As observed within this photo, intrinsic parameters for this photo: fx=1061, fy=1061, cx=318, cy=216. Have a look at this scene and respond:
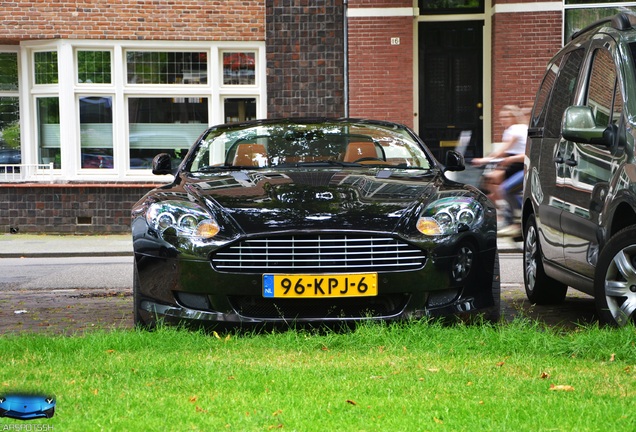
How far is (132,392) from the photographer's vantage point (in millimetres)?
4746

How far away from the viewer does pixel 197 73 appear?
1922 centimetres

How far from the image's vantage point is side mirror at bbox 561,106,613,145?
21.4 ft

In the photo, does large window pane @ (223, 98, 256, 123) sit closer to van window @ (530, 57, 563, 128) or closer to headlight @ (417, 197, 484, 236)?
van window @ (530, 57, 563, 128)

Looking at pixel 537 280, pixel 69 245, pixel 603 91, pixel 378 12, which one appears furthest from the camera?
pixel 378 12

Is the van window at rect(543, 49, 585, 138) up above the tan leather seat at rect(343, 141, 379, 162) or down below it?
above

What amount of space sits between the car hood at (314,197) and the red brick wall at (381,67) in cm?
1134

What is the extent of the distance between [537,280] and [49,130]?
13.1 m

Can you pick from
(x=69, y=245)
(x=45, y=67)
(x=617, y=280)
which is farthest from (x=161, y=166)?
(x=45, y=67)

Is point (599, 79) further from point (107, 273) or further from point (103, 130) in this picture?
point (103, 130)

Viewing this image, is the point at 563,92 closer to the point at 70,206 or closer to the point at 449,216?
the point at 449,216

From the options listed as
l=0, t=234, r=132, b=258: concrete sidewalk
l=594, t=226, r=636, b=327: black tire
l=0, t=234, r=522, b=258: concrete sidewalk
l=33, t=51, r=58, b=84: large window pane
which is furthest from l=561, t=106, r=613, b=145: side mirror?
l=33, t=51, r=58, b=84: large window pane

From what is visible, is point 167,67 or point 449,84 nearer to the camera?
point 167,67

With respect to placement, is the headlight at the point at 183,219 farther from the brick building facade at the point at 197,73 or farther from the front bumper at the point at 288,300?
the brick building facade at the point at 197,73

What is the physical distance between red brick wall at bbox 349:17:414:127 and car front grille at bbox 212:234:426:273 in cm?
1259
